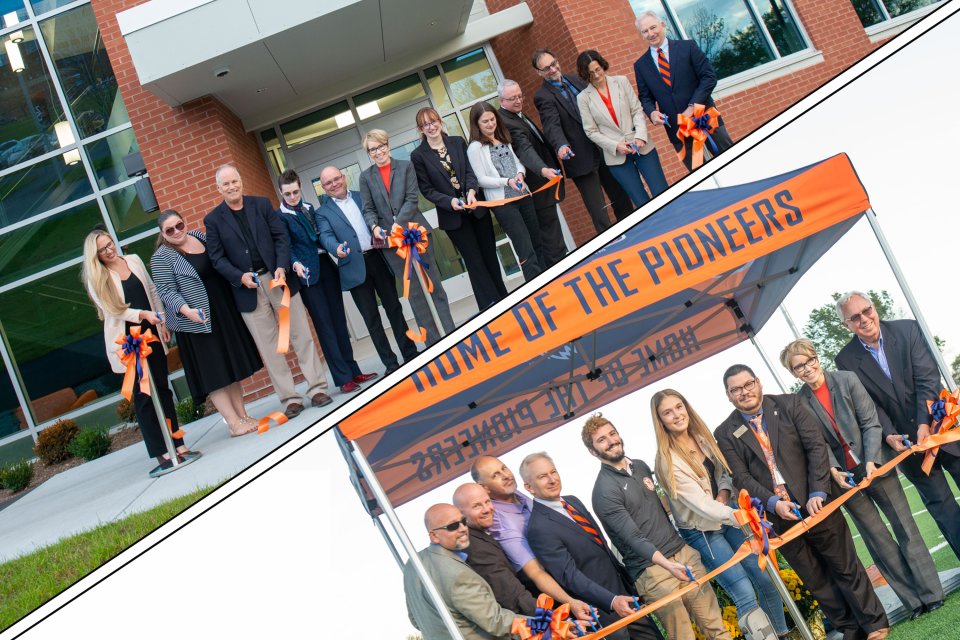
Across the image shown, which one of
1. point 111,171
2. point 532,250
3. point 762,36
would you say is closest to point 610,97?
point 532,250

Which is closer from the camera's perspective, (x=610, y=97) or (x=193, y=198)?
(x=610, y=97)

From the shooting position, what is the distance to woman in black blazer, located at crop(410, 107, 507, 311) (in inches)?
239

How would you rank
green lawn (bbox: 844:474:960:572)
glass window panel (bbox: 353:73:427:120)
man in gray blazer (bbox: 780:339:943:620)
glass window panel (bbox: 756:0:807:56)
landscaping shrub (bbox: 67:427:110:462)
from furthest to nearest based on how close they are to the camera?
glass window panel (bbox: 756:0:807:56) < glass window panel (bbox: 353:73:427:120) < landscaping shrub (bbox: 67:427:110:462) < green lawn (bbox: 844:474:960:572) < man in gray blazer (bbox: 780:339:943:620)

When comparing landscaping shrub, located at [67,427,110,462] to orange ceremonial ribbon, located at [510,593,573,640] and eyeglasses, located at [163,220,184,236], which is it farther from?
orange ceremonial ribbon, located at [510,593,573,640]

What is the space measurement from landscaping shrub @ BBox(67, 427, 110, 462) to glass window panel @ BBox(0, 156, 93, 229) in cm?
310

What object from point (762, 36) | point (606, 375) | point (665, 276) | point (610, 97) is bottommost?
point (606, 375)

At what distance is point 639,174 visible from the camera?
6672 millimetres

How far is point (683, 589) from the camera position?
4.19m

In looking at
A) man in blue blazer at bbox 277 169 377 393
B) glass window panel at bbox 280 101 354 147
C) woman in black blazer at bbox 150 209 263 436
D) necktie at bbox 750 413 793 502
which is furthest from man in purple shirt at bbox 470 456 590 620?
glass window panel at bbox 280 101 354 147

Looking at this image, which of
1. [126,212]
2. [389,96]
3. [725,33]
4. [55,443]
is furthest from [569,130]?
[55,443]

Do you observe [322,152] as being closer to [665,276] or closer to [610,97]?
[610,97]

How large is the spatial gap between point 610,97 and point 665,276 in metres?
2.58

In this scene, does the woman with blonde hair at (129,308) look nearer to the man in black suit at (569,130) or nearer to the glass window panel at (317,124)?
the man in black suit at (569,130)

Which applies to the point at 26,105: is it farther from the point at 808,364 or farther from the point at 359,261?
the point at 808,364
